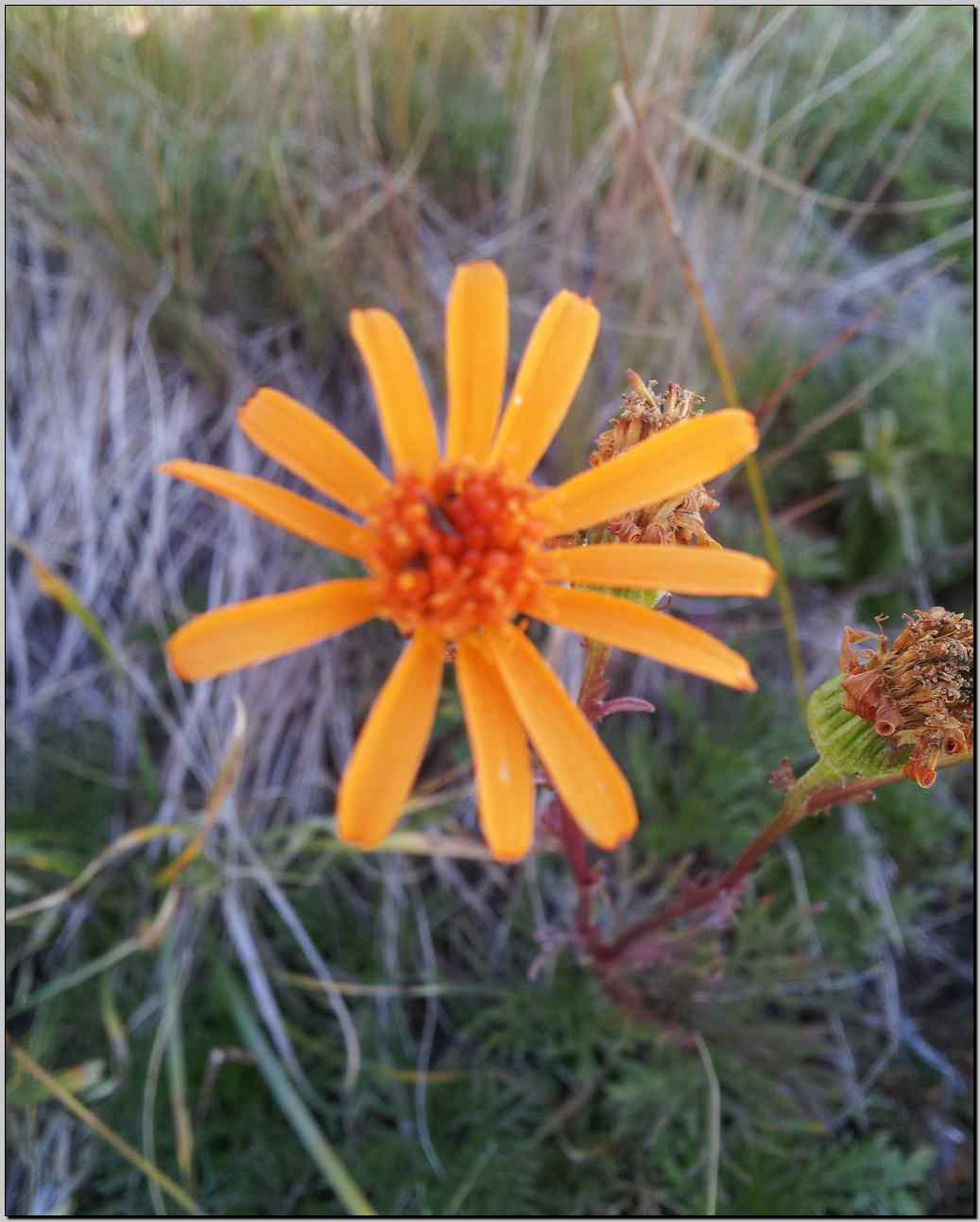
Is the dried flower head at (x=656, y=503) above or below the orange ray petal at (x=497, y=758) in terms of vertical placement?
above

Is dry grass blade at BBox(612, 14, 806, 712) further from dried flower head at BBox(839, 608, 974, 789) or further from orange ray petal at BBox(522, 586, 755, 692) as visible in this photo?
orange ray petal at BBox(522, 586, 755, 692)

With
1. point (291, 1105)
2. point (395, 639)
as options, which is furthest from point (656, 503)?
point (291, 1105)

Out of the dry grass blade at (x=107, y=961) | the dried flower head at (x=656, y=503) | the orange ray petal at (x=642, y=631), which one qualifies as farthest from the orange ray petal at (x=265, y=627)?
the dry grass blade at (x=107, y=961)

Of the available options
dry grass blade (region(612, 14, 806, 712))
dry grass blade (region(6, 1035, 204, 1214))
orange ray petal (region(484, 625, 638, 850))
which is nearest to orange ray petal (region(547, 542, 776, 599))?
orange ray petal (region(484, 625, 638, 850))

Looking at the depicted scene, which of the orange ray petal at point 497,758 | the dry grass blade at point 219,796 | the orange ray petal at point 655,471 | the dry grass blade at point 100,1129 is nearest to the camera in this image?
the orange ray petal at point 497,758

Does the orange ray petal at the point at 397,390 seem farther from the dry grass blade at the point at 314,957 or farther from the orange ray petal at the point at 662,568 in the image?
the dry grass blade at the point at 314,957

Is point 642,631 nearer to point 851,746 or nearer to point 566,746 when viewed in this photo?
point 566,746

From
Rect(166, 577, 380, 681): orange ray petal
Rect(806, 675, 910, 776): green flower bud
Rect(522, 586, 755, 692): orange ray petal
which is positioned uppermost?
Rect(166, 577, 380, 681): orange ray petal

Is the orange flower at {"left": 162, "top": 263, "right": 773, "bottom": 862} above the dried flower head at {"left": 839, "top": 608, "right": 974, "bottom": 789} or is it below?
above
